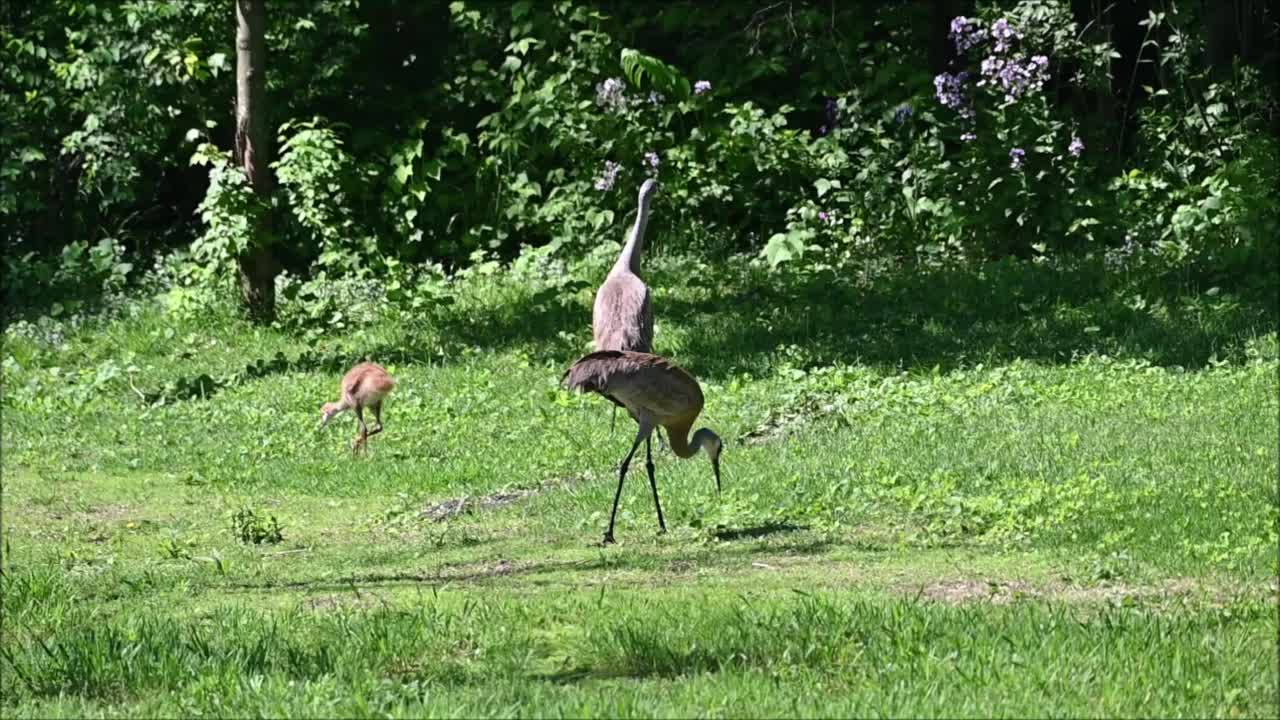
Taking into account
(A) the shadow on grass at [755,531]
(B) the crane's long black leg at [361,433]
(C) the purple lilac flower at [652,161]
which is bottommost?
→ (A) the shadow on grass at [755,531]

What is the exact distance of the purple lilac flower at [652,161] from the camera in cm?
2155

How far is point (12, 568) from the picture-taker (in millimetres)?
9852

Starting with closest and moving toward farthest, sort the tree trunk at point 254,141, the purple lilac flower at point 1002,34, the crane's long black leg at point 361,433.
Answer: the crane's long black leg at point 361,433, the tree trunk at point 254,141, the purple lilac flower at point 1002,34

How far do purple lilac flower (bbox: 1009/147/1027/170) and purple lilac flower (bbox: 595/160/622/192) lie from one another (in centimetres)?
470

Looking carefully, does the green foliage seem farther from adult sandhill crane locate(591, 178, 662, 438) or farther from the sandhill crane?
the sandhill crane

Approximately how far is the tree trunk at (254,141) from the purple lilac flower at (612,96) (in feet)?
13.5

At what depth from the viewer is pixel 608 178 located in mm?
21828

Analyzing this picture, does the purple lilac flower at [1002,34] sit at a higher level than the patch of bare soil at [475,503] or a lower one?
higher

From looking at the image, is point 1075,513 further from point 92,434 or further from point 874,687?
point 92,434

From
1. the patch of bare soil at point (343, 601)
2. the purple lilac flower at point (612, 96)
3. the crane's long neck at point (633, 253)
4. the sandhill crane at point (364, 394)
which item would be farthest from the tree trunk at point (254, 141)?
the patch of bare soil at point (343, 601)

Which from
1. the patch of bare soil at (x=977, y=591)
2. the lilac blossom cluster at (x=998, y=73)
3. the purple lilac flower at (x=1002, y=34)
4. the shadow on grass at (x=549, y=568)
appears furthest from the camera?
the purple lilac flower at (x=1002, y=34)

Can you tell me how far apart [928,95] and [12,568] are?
14120 millimetres

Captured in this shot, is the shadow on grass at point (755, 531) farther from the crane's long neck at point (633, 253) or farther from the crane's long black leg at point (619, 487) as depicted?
the crane's long neck at point (633, 253)

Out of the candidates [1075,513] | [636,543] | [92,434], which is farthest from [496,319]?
[1075,513]
